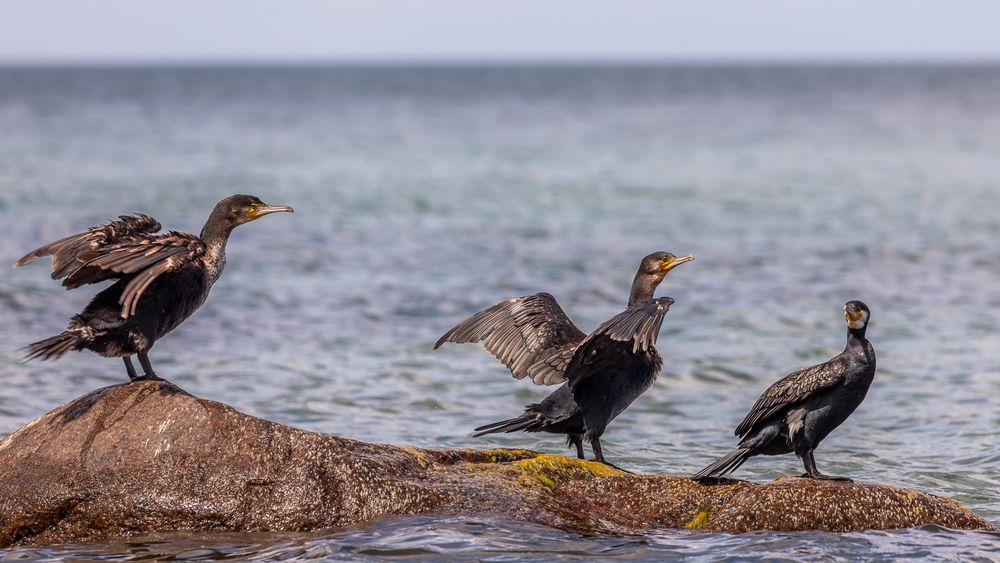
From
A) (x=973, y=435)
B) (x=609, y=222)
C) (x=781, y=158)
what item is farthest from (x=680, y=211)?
(x=973, y=435)

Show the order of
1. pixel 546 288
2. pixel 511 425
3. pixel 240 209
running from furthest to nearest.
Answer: pixel 546 288 < pixel 240 209 < pixel 511 425

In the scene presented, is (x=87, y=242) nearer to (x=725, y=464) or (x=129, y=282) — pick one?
(x=129, y=282)

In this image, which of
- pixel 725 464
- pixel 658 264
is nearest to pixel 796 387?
pixel 725 464

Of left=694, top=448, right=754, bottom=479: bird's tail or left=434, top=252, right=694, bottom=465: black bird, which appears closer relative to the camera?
left=694, top=448, right=754, bottom=479: bird's tail

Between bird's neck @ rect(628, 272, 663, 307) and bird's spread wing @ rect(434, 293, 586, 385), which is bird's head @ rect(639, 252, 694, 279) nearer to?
bird's neck @ rect(628, 272, 663, 307)

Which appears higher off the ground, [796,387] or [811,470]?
[796,387]

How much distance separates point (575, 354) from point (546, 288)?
8.11 meters

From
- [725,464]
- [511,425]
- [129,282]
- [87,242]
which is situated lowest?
[725,464]

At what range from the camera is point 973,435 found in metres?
9.16

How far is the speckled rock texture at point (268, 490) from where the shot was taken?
6.05m

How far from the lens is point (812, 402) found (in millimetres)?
6500

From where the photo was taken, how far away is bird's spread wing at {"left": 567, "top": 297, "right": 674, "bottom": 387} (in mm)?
6301

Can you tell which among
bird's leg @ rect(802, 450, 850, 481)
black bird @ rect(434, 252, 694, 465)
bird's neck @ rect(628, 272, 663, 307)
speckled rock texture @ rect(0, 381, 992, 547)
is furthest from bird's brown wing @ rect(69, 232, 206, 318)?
bird's leg @ rect(802, 450, 850, 481)

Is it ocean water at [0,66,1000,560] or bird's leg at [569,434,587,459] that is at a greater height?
ocean water at [0,66,1000,560]
